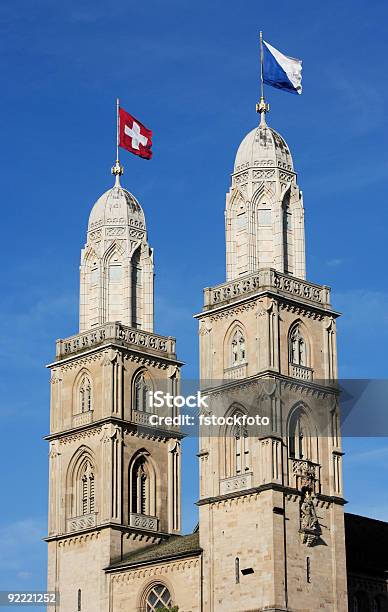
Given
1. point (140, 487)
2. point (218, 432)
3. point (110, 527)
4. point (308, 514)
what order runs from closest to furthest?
point (308, 514) < point (218, 432) < point (110, 527) < point (140, 487)

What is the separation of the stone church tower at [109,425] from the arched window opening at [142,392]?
0.06m

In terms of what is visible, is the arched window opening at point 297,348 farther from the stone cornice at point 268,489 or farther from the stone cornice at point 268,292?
the stone cornice at point 268,489

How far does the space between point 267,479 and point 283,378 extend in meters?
5.92

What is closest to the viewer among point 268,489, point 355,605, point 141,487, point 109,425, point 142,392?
point 268,489

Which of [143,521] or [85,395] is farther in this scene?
[85,395]


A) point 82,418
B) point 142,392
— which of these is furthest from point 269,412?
point 82,418

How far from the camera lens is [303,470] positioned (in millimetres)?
83875

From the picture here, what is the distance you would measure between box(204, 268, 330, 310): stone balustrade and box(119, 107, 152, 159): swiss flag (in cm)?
1510

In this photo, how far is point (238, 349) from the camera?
86938 mm

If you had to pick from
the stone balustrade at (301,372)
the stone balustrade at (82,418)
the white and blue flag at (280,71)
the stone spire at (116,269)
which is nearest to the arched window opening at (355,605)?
the stone balustrade at (301,372)

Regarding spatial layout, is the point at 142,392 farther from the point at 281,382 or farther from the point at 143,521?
the point at 281,382

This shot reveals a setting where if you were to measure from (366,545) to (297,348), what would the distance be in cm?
1505

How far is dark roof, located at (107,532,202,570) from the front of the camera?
283 feet

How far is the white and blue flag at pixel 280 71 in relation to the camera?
9088 cm
